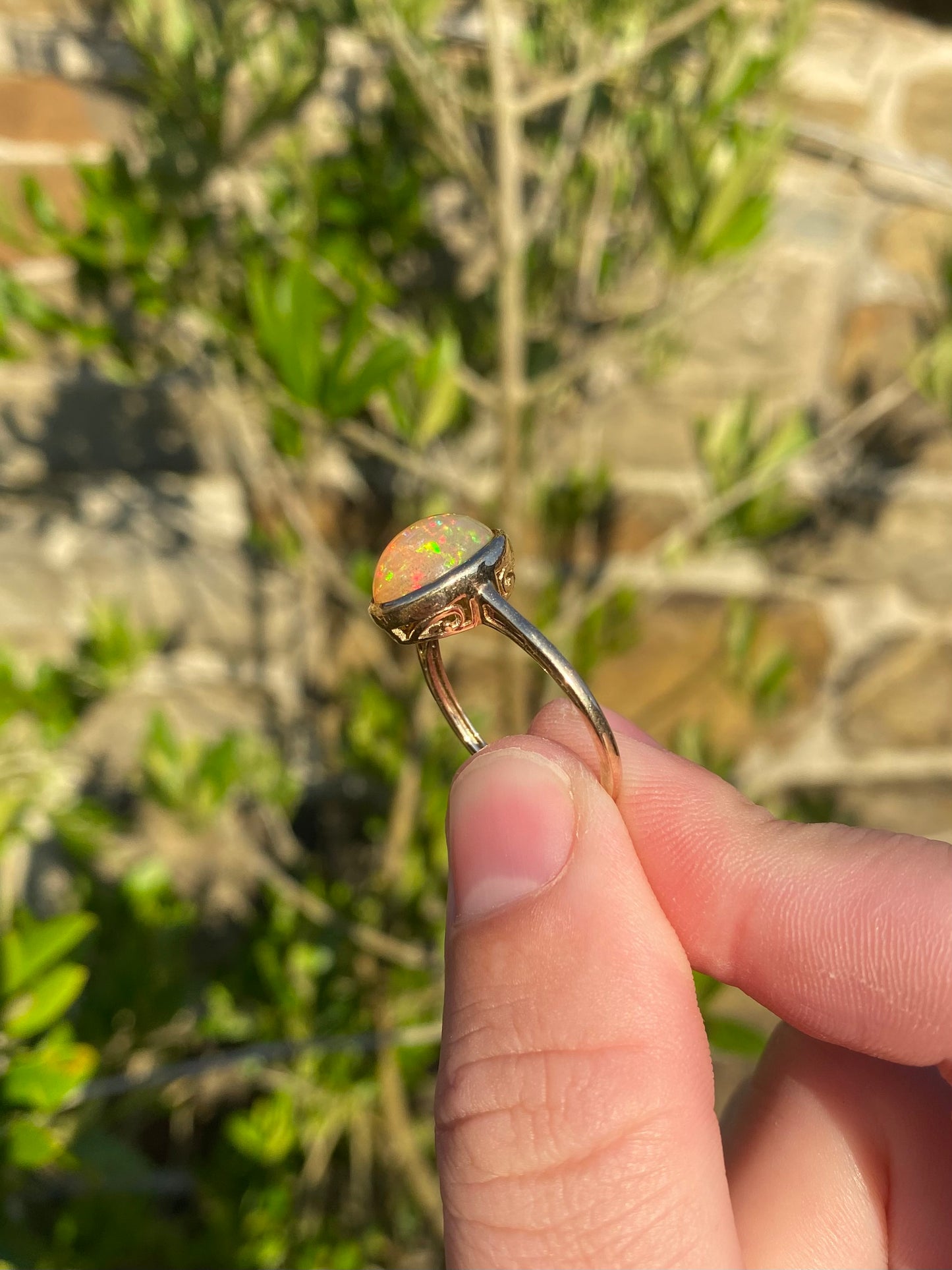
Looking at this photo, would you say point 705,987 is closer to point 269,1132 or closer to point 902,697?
point 269,1132

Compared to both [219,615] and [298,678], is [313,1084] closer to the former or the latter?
[298,678]

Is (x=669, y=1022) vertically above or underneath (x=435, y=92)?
underneath

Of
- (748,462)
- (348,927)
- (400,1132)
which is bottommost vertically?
(400,1132)

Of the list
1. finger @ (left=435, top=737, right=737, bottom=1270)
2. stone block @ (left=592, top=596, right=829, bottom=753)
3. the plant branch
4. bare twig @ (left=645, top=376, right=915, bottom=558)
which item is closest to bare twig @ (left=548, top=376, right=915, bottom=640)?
bare twig @ (left=645, top=376, right=915, bottom=558)

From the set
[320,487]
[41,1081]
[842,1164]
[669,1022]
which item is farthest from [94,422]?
[842,1164]

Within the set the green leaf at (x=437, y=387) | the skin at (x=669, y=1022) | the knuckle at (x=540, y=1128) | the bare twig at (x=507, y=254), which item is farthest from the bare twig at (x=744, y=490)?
the knuckle at (x=540, y=1128)

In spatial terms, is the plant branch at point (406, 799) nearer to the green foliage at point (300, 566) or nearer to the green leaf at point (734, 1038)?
the green foliage at point (300, 566)
